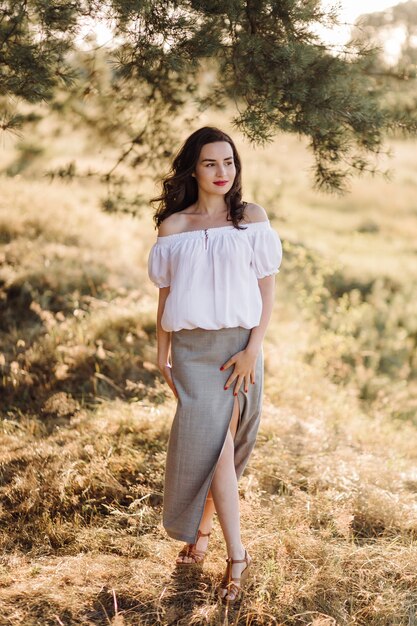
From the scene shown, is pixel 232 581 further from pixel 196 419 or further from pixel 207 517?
pixel 196 419

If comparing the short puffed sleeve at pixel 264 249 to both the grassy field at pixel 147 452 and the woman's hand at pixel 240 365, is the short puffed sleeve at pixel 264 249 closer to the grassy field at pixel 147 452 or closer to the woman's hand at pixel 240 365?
the woman's hand at pixel 240 365

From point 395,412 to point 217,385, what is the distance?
3928 millimetres

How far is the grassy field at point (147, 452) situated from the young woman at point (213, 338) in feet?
1.00

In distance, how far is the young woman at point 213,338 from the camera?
11.0 ft

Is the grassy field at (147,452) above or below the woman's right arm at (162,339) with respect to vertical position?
below

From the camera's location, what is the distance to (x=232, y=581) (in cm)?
331

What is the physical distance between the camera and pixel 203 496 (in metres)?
3.36

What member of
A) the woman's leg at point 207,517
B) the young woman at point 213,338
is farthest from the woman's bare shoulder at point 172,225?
the woman's leg at point 207,517

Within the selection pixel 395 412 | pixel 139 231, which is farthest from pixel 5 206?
pixel 395 412

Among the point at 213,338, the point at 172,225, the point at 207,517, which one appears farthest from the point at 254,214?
the point at 207,517

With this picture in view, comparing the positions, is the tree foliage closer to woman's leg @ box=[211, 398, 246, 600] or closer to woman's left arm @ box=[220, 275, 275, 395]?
woman's left arm @ box=[220, 275, 275, 395]

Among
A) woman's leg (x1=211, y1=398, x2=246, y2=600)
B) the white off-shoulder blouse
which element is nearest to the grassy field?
woman's leg (x1=211, y1=398, x2=246, y2=600)

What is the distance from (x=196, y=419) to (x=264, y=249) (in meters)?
0.86

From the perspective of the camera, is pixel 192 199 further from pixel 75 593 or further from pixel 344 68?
pixel 75 593
